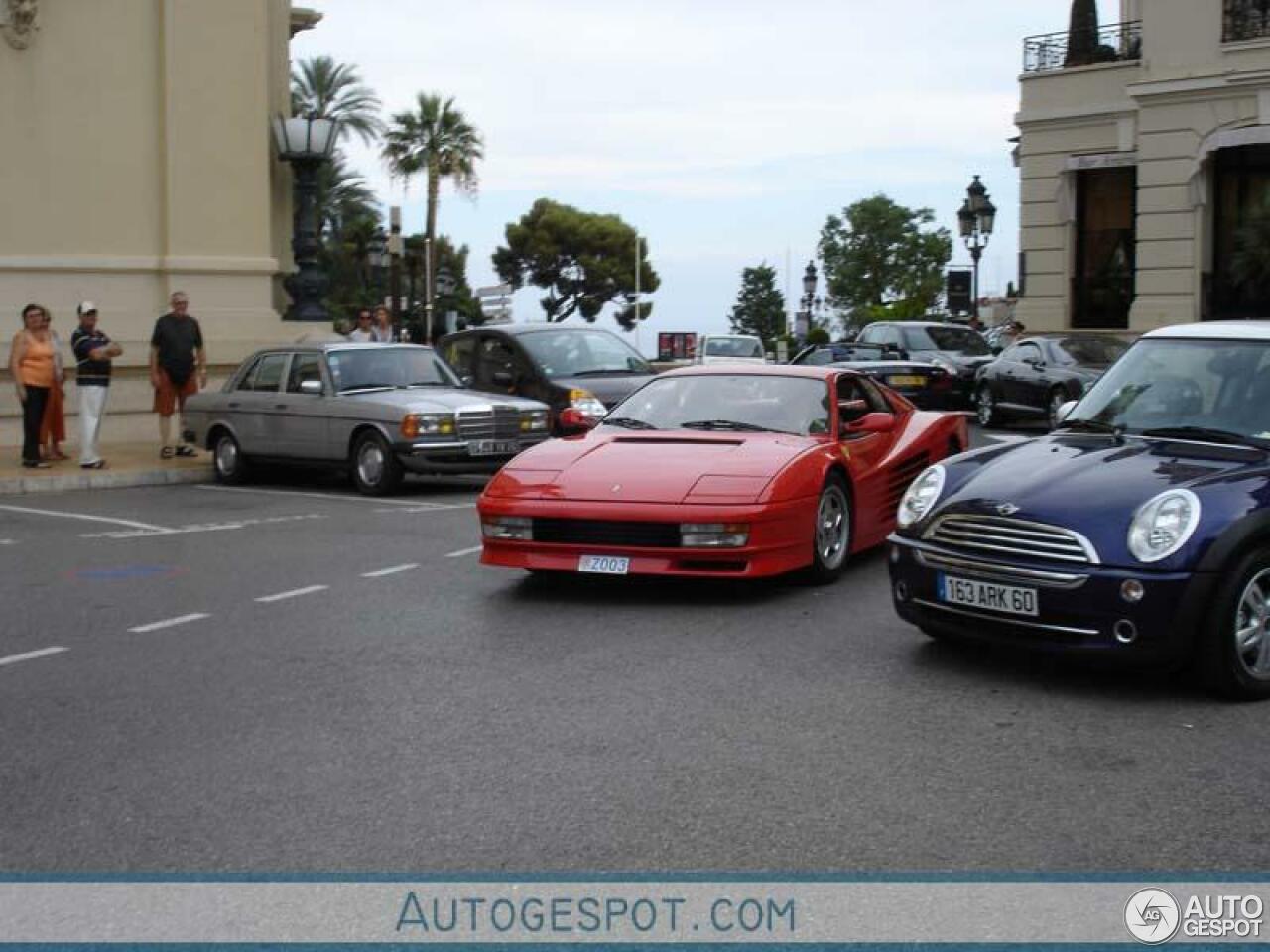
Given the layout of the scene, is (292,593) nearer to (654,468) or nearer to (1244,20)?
(654,468)

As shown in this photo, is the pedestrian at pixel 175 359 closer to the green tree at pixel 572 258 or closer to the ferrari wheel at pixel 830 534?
the ferrari wheel at pixel 830 534

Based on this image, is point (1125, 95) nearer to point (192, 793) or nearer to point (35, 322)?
point (35, 322)

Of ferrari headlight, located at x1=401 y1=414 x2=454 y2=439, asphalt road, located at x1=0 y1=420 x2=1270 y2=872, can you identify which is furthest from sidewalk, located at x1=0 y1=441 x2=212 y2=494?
asphalt road, located at x1=0 y1=420 x2=1270 y2=872

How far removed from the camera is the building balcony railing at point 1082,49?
33938 mm

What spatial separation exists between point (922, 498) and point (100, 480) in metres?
11.7

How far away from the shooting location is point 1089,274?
111 feet

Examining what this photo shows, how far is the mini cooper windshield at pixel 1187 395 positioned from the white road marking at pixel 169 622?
15.2 ft

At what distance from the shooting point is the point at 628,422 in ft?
33.8

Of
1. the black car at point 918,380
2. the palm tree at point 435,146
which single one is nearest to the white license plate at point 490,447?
the black car at point 918,380

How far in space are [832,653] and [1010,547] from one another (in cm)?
112

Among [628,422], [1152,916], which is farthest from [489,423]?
[1152,916]

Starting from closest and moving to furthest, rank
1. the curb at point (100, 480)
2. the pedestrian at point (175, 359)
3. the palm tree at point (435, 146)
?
the curb at point (100, 480), the pedestrian at point (175, 359), the palm tree at point (435, 146)

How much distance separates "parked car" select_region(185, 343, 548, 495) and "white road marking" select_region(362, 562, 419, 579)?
4917 millimetres

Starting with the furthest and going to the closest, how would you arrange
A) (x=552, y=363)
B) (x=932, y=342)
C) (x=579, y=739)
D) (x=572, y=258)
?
1. (x=572, y=258)
2. (x=932, y=342)
3. (x=552, y=363)
4. (x=579, y=739)
